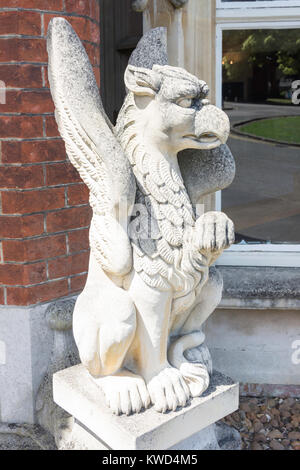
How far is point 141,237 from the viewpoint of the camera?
5.51 ft

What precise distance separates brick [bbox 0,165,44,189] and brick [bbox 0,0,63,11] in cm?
67

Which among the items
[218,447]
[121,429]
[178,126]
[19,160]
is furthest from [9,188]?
[218,447]

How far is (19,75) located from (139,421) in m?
1.47

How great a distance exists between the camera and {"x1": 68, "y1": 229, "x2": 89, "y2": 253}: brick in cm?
244

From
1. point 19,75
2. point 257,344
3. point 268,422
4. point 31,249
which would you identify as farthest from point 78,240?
point 268,422

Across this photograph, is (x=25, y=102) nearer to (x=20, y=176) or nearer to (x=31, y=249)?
(x=20, y=176)

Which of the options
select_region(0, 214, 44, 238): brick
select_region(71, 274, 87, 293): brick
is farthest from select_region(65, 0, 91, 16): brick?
select_region(71, 274, 87, 293): brick

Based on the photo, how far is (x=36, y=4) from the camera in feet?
7.09

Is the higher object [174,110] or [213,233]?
[174,110]

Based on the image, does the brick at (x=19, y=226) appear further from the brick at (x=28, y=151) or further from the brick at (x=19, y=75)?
the brick at (x=19, y=75)

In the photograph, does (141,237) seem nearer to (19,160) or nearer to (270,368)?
(19,160)

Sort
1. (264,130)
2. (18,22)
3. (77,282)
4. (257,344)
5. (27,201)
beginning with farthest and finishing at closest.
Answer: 1. (264,130)
2. (257,344)
3. (77,282)
4. (27,201)
5. (18,22)

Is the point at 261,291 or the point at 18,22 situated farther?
the point at 261,291

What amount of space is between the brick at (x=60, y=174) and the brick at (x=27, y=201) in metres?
0.05
